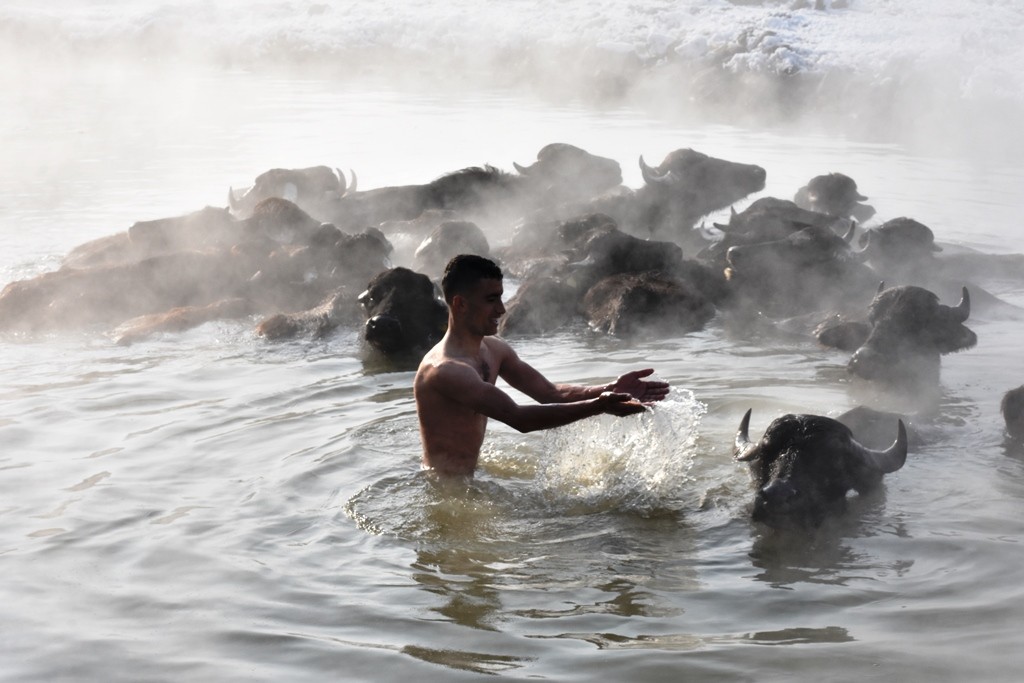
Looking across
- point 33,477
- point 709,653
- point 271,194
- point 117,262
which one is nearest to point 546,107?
point 271,194

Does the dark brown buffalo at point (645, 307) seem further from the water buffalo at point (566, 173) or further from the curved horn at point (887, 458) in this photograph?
the curved horn at point (887, 458)

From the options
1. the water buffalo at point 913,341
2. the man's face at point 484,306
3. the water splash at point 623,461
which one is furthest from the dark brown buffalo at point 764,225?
the man's face at point 484,306

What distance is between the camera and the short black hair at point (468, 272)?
6879 millimetres

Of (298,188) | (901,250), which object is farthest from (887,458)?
(298,188)

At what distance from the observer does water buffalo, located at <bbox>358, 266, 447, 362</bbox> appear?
35.9 ft

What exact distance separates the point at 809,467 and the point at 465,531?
1.90 metres

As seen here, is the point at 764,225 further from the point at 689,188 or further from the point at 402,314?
the point at 402,314

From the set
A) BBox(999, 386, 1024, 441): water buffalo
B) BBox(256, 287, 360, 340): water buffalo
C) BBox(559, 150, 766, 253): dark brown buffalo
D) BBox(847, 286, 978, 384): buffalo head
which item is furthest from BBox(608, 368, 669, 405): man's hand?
BBox(559, 150, 766, 253): dark brown buffalo

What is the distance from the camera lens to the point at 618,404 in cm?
624

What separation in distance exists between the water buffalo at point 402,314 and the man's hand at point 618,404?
4.90 meters

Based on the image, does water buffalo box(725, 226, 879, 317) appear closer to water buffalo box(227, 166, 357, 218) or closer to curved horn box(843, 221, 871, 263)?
curved horn box(843, 221, 871, 263)

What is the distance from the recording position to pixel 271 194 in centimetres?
1739

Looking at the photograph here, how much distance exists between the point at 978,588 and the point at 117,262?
452 inches

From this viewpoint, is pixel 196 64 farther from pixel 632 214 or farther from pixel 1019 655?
pixel 1019 655
